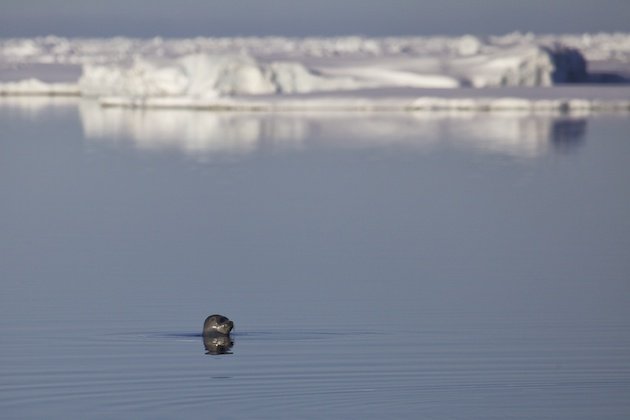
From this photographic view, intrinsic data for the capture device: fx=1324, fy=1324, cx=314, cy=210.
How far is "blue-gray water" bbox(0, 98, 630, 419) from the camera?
564 cm

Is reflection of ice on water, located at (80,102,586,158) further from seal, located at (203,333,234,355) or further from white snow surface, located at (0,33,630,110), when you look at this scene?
seal, located at (203,333,234,355)

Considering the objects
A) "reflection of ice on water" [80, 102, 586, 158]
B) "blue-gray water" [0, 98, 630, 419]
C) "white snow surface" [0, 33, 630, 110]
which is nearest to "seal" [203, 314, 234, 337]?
"blue-gray water" [0, 98, 630, 419]

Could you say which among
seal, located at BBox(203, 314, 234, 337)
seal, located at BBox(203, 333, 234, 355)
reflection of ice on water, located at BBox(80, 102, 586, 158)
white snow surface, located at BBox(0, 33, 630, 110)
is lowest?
seal, located at BBox(203, 333, 234, 355)

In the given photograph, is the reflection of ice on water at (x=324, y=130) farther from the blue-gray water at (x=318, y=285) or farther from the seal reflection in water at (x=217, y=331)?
the seal reflection in water at (x=217, y=331)

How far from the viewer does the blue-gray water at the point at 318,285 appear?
5637mm

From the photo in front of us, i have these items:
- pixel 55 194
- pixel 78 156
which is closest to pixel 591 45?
pixel 78 156

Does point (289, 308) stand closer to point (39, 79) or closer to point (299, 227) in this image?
point (299, 227)

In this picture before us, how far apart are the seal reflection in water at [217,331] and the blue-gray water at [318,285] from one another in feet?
0.30

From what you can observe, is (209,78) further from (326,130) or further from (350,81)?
(326,130)

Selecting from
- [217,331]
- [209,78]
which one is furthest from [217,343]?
[209,78]

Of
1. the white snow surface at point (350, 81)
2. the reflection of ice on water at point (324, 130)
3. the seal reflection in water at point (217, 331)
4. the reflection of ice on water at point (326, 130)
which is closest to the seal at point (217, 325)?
the seal reflection in water at point (217, 331)

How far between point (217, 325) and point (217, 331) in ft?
0.12

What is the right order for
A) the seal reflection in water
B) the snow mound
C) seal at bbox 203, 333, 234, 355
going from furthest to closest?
the snow mound < the seal reflection in water < seal at bbox 203, 333, 234, 355

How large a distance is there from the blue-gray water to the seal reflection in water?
0.09 metres
